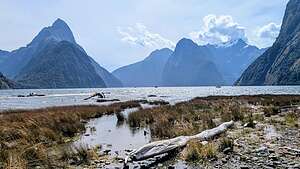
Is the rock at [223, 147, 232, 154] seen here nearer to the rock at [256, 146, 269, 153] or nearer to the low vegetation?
the low vegetation

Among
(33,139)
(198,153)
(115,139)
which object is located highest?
(33,139)

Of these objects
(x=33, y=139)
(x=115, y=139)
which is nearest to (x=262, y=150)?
(x=115, y=139)

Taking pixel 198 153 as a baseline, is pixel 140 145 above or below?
below

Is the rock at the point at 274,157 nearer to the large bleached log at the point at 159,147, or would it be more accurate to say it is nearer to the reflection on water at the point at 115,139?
the large bleached log at the point at 159,147

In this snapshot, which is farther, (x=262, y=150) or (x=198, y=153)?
(x=262, y=150)

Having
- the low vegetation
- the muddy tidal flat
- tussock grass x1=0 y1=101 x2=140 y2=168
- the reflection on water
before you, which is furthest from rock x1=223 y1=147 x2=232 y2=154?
tussock grass x1=0 y1=101 x2=140 y2=168

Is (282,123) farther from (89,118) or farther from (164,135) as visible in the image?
(89,118)

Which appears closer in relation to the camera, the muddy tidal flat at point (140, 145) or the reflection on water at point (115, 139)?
the muddy tidal flat at point (140, 145)

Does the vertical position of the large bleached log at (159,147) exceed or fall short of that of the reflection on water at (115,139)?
it exceeds it

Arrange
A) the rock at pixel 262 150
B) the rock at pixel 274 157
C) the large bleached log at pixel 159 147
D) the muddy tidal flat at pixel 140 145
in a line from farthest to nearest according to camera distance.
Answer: the rock at pixel 262 150
the large bleached log at pixel 159 147
the muddy tidal flat at pixel 140 145
the rock at pixel 274 157

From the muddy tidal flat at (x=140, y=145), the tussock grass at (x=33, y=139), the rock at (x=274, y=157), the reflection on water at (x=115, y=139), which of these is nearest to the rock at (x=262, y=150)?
the muddy tidal flat at (x=140, y=145)

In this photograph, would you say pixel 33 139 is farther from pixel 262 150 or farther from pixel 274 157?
pixel 274 157

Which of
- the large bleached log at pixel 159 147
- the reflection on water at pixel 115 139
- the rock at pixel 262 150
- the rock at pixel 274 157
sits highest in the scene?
the large bleached log at pixel 159 147

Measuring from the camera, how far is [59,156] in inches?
635
